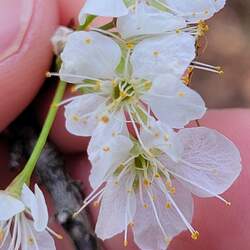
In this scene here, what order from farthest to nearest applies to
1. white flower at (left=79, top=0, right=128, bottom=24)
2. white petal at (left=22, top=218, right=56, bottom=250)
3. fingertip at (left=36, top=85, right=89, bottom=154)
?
fingertip at (left=36, top=85, right=89, bottom=154) < white petal at (left=22, top=218, right=56, bottom=250) < white flower at (left=79, top=0, right=128, bottom=24)

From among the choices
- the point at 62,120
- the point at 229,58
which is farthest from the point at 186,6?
the point at 229,58

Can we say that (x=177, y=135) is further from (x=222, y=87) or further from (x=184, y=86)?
(x=222, y=87)

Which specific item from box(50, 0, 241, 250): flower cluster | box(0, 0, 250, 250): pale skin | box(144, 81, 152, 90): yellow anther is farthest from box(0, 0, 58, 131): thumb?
box(144, 81, 152, 90): yellow anther

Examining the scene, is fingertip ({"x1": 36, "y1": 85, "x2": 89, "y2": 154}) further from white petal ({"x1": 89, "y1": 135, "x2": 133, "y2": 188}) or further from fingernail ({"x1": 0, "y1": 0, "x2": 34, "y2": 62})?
white petal ({"x1": 89, "y1": 135, "x2": 133, "y2": 188})

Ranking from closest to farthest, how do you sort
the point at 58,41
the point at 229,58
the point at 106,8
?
the point at 106,8 → the point at 58,41 → the point at 229,58

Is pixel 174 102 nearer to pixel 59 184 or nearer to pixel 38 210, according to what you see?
pixel 38 210

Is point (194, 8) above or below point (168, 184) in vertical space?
above
